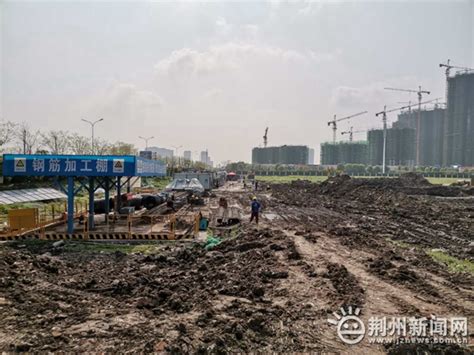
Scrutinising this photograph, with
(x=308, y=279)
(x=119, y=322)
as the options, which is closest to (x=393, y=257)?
(x=308, y=279)

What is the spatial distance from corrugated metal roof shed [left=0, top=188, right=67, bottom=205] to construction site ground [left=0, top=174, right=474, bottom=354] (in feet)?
51.3

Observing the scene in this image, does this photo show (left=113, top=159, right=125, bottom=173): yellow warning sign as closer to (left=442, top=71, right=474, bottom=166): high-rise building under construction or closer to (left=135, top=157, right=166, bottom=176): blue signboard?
(left=135, top=157, right=166, bottom=176): blue signboard

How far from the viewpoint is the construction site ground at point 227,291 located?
6.45 meters

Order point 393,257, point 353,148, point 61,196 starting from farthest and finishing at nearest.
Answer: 1. point 353,148
2. point 61,196
3. point 393,257

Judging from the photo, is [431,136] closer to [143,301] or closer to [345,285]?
[345,285]

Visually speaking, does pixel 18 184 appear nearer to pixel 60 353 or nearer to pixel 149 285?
pixel 149 285

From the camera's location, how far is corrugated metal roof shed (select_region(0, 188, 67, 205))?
28.4 m

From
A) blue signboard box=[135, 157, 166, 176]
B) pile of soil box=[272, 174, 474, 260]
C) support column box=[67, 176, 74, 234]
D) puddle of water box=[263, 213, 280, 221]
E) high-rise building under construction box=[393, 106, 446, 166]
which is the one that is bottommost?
puddle of water box=[263, 213, 280, 221]

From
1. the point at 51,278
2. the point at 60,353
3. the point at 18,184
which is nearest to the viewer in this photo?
the point at 60,353

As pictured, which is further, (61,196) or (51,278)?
(61,196)

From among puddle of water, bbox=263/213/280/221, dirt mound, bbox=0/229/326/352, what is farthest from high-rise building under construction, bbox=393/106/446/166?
dirt mound, bbox=0/229/326/352

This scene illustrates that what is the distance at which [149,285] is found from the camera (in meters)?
9.49

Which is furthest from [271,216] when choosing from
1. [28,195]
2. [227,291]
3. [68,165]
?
[28,195]

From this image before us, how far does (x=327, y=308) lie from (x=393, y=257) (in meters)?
5.96
